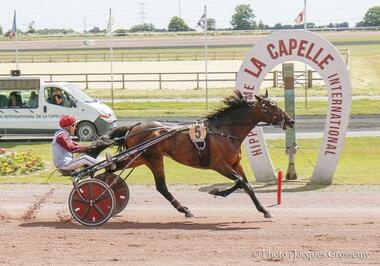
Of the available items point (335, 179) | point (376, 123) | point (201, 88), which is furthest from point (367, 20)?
point (335, 179)

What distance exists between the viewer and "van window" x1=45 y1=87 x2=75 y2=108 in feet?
89.5

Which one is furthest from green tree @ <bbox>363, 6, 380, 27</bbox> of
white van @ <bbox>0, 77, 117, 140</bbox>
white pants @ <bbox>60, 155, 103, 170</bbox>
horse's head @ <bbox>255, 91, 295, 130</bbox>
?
white pants @ <bbox>60, 155, 103, 170</bbox>

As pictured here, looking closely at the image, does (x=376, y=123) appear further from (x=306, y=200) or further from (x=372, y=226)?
(x=372, y=226)

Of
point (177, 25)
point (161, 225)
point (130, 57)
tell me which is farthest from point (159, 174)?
point (177, 25)

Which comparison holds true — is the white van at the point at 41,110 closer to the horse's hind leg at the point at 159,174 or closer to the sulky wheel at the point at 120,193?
the sulky wheel at the point at 120,193

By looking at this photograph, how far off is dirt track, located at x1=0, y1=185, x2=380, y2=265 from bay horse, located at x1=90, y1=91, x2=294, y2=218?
0.69 m

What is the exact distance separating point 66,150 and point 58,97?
14649 mm

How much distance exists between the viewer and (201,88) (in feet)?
155

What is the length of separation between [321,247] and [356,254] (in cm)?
54

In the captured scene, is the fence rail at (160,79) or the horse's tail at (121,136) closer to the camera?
the horse's tail at (121,136)

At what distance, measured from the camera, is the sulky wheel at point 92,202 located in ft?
41.5

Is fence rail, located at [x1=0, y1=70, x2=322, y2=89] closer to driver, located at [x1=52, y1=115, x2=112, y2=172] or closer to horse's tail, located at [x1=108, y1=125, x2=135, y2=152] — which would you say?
horse's tail, located at [x1=108, y1=125, x2=135, y2=152]

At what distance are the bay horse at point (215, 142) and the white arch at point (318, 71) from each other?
4.16m

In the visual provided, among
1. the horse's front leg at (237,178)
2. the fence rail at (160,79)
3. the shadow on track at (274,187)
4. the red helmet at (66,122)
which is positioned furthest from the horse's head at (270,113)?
the fence rail at (160,79)
